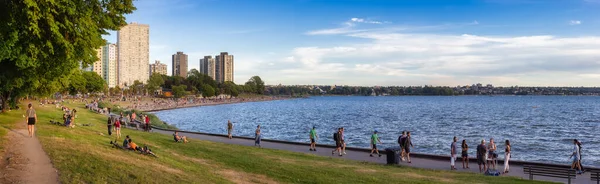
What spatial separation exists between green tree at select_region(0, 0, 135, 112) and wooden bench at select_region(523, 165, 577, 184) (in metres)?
17.2

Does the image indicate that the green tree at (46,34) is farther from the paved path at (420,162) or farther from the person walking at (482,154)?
the person walking at (482,154)

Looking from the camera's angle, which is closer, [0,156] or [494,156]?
[0,156]

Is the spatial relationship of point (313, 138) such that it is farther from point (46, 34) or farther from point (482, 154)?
point (46, 34)

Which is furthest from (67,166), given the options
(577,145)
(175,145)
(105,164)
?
(577,145)

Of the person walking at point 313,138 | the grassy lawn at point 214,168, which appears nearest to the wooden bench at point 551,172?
the grassy lawn at point 214,168

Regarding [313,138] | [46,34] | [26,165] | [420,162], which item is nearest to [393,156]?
[420,162]

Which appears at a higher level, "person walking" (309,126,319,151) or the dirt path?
the dirt path

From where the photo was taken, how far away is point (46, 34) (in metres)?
16.6

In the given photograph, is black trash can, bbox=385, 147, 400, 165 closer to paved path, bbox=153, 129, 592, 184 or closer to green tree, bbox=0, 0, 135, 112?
paved path, bbox=153, 129, 592, 184

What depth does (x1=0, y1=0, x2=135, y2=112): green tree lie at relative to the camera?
15.3 meters

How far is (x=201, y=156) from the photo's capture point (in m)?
21.6

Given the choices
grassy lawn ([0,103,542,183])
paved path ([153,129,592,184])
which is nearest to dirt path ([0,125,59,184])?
grassy lawn ([0,103,542,183])

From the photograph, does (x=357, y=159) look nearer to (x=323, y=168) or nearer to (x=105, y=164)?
(x=323, y=168)

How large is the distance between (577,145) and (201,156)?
16.3m
